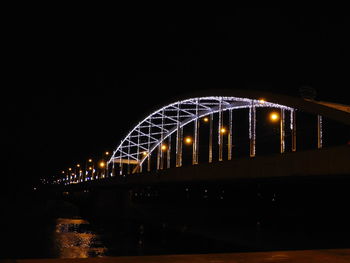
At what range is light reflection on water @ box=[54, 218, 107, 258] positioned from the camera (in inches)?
1396

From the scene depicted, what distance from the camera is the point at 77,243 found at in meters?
41.5

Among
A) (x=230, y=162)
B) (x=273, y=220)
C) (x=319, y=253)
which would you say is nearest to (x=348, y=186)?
(x=273, y=220)

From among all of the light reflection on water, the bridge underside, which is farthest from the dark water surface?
the bridge underside

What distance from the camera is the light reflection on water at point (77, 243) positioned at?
116ft

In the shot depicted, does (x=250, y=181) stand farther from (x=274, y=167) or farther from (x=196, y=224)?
(x=196, y=224)

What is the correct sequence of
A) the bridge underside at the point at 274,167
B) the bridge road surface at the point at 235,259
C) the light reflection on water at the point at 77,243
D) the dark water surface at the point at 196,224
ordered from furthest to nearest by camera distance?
the dark water surface at the point at 196,224 → the light reflection on water at the point at 77,243 → the bridge underside at the point at 274,167 → the bridge road surface at the point at 235,259

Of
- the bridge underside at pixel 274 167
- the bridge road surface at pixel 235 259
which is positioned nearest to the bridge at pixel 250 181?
the bridge underside at pixel 274 167

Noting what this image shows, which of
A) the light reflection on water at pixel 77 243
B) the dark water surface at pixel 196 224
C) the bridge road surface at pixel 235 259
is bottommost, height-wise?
the light reflection on water at pixel 77 243

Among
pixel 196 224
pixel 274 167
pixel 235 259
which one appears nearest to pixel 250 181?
pixel 274 167

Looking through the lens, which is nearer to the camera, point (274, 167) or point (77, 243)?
point (274, 167)

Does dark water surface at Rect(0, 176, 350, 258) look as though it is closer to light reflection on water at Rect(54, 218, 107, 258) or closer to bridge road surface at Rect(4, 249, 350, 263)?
light reflection on water at Rect(54, 218, 107, 258)

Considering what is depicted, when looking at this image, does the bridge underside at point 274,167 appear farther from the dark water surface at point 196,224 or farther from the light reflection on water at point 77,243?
the light reflection on water at point 77,243

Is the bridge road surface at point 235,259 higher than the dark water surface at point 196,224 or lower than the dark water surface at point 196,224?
higher

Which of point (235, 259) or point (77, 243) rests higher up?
point (235, 259)
